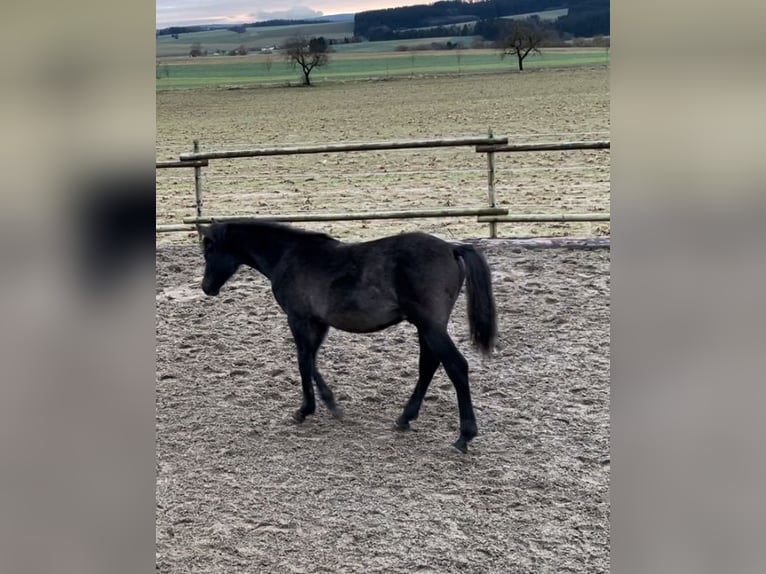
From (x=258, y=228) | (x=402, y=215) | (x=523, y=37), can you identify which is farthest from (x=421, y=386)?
(x=402, y=215)

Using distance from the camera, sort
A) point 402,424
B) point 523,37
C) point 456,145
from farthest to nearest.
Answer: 1. point 456,145
2. point 402,424
3. point 523,37

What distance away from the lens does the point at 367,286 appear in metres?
3.04

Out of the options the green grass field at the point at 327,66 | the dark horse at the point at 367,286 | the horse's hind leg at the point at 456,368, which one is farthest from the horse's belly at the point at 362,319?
the green grass field at the point at 327,66

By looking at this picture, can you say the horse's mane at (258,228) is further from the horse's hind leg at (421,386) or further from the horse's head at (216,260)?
the horse's hind leg at (421,386)

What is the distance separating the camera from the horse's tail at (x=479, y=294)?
2.93 meters

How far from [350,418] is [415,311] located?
657 millimetres

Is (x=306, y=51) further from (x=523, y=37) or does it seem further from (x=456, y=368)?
(x=456, y=368)

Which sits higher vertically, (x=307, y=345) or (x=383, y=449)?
(x=307, y=345)

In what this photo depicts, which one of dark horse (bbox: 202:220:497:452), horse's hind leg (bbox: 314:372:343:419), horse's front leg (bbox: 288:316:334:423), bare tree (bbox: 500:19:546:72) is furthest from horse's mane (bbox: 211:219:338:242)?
bare tree (bbox: 500:19:546:72)

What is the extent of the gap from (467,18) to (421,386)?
1.97 meters

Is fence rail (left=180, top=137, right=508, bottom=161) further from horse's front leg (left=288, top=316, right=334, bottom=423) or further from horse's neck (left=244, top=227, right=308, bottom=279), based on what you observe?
horse's front leg (left=288, top=316, right=334, bottom=423)

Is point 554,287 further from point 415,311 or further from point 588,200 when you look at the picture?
point 588,200
